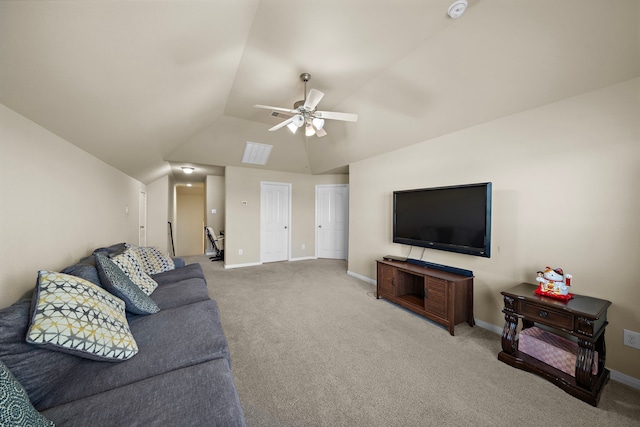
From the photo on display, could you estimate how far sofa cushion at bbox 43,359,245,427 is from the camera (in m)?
0.87

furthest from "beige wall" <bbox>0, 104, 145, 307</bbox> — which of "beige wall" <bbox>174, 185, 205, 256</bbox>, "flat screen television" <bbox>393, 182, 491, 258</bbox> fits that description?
"beige wall" <bbox>174, 185, 205, 256</bbox>

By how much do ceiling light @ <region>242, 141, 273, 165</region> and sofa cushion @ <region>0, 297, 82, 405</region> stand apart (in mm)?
4073

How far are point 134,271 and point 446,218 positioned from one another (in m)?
3.43

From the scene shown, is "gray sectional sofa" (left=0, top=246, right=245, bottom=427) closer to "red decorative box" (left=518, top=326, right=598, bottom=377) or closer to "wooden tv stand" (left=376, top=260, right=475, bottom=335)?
"wooden tv stand" (left=376, top=260, right=475, bottom=335)

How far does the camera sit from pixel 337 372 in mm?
1877

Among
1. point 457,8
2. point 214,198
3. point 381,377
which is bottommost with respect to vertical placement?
point 381,377

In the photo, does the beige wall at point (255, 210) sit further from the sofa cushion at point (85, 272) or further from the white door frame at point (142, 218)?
the sofa cushion at point (85, 272)

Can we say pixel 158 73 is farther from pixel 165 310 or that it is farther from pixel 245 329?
pixel 245 329

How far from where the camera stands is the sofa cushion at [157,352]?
1.07 meters

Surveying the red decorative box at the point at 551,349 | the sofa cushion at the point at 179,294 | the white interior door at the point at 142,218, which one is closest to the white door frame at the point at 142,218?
the white interior door at the point at 142,218

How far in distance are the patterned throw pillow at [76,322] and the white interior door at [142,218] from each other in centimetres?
442

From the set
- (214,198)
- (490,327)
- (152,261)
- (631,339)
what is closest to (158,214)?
(214,198)

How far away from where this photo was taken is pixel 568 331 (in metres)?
1.70

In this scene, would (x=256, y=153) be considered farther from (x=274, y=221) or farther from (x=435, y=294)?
(x=435, y=294)
